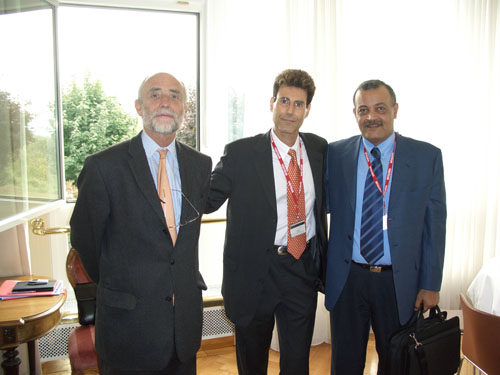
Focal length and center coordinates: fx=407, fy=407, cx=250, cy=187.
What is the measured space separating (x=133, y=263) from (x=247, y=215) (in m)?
0.66

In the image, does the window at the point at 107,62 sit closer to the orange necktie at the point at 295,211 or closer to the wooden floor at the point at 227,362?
the wooden floor at the point at 227,362

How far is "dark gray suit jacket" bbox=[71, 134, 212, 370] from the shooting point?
155 cm

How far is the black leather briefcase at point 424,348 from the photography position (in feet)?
6.21

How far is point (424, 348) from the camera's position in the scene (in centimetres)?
191

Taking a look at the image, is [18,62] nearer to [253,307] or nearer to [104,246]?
[104,246]

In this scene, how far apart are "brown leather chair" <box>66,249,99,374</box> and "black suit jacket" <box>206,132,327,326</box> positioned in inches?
31.4

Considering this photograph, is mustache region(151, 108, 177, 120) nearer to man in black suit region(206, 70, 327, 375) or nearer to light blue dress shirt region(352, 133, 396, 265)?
man in black suit region(206, 70, 327, 375)

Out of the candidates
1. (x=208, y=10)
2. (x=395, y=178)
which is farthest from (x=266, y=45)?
(x=395, y=178)

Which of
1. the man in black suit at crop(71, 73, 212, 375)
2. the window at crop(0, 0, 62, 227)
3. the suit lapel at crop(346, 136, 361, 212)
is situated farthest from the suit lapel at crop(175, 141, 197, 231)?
the window at crop(0, 0, 62, 227)

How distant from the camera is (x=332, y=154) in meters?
2.24

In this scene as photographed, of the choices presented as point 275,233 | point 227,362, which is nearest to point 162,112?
point 275,233

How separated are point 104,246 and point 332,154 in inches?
50.0

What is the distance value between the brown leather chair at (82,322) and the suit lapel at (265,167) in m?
1.14

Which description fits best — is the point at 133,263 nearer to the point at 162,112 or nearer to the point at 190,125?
the point at 162,112
